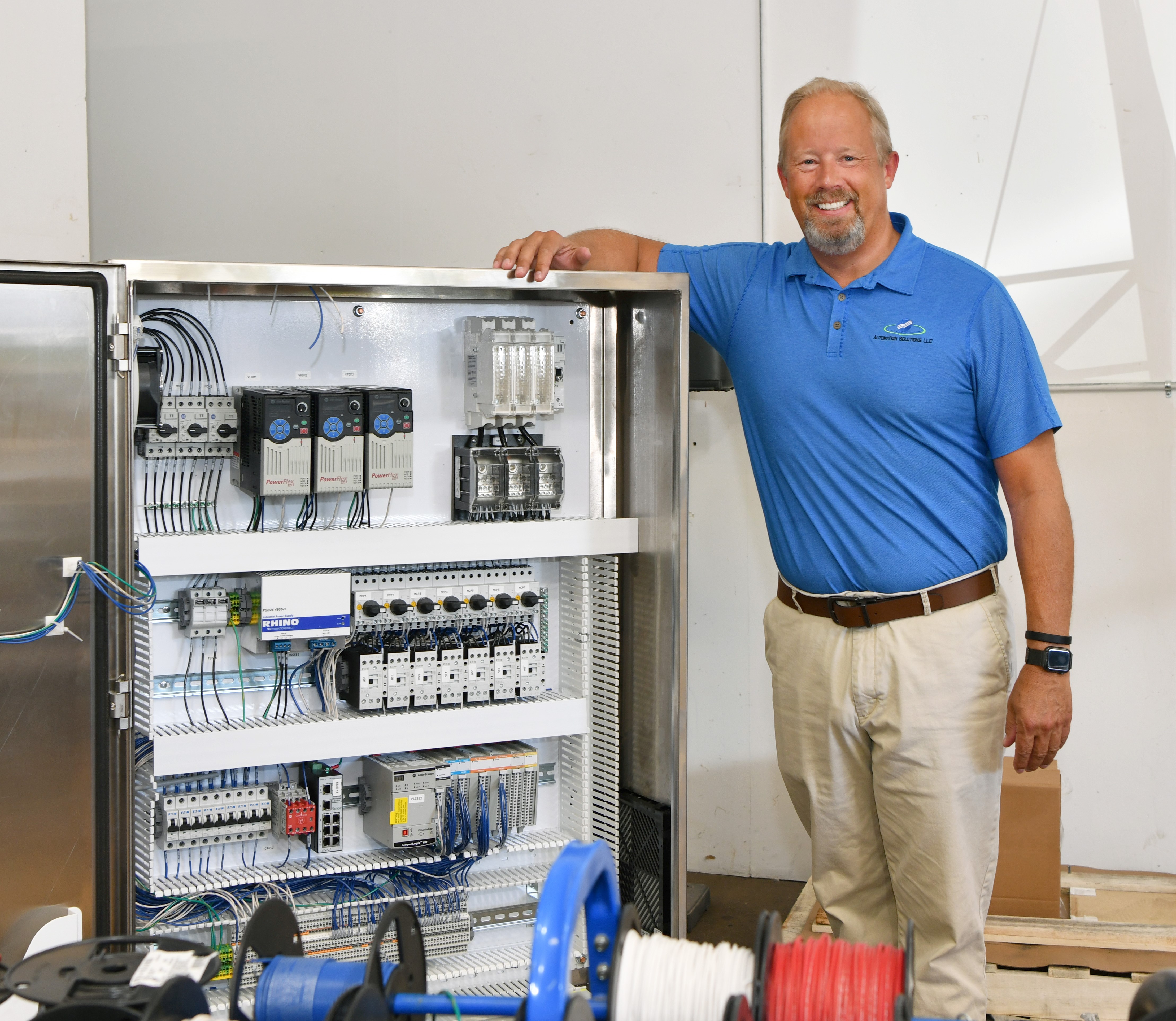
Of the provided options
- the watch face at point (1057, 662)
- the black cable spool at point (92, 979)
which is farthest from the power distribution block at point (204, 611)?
the watch face at point (1057, 662)

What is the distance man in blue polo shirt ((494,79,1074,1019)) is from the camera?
6.95 feet

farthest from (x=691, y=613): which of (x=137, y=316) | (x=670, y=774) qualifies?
(x=137, y=316)

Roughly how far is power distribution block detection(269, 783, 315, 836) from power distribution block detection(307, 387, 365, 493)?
2.30 feet

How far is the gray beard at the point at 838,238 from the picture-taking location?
7.18ft

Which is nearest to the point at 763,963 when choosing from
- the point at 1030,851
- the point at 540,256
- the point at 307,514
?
the point at 540,256

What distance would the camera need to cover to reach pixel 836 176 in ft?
7.23

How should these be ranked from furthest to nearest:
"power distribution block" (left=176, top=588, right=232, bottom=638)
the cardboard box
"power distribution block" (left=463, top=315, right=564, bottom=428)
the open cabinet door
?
the cardboard box, "power distribution block" (left=463, top=315, right=564, bottom=428), "power distribution block" (left=176, top=588, right=232, bottom=638), the open cabinet door

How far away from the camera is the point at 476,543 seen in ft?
8.33

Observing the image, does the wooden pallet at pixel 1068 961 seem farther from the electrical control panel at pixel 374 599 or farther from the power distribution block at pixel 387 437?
the power distribution block at pixel 387 437

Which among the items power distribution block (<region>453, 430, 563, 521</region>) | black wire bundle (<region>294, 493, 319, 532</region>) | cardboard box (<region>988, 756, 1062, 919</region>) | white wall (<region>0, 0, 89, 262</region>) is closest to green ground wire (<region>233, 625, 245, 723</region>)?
black wire bundle (<region>294, 493, 319, 532</region>)

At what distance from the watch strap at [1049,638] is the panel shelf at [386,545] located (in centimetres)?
93

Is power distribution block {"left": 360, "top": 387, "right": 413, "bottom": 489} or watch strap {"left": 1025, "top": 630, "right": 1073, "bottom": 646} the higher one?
power distribution block {"left": 360, "top": 387, "right": 413, "bottom": 489}

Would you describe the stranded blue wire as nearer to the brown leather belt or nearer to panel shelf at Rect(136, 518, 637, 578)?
panel shelf at Rect(136, 518, 637, 578)

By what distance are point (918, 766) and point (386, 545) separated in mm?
1174
